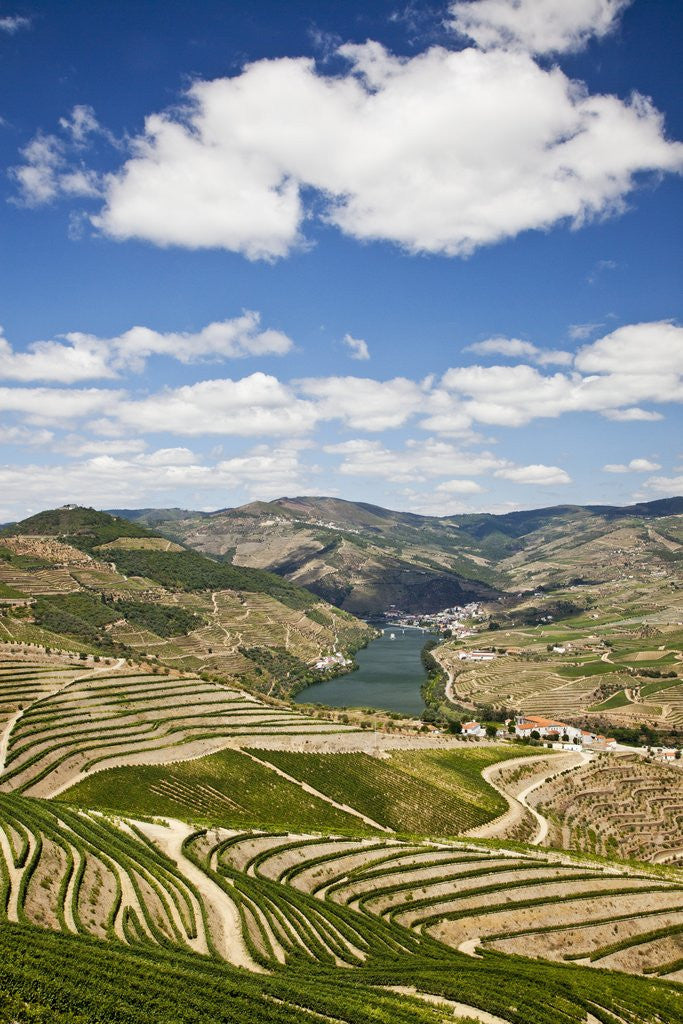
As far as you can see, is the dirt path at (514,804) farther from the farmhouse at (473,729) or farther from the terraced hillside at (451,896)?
the farmhouse at (473,729)

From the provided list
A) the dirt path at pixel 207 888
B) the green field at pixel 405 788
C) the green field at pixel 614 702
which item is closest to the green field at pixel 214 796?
the green field at pixel 405 788

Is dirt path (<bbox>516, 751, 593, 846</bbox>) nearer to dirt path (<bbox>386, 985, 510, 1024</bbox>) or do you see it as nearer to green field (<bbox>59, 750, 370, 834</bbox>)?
green field (<bbox>59, 750, 370, 834</bbox>)

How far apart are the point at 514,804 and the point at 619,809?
1744 cm

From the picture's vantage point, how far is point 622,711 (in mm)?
162375

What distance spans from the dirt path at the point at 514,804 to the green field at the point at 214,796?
18009 mm

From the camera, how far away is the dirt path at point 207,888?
127 ft

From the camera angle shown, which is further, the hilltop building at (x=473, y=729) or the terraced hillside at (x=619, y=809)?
the hilltop building at (x=473, y=729)

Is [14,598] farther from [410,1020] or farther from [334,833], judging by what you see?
[410,1020]

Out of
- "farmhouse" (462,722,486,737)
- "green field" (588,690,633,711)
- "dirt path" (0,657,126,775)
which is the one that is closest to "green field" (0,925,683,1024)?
"dirt path" (0,657,126,775)

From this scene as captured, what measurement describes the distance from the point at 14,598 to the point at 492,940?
483ft

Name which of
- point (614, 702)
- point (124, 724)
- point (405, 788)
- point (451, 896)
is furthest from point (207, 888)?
point (614, 702)

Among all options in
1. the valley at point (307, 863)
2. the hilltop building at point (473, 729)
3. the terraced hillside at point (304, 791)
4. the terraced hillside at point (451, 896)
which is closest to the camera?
the valley at point (307, 863)

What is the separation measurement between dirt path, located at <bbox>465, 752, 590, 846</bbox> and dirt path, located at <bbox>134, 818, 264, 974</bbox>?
38358mm

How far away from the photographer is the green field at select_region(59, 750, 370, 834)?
69.3 m
